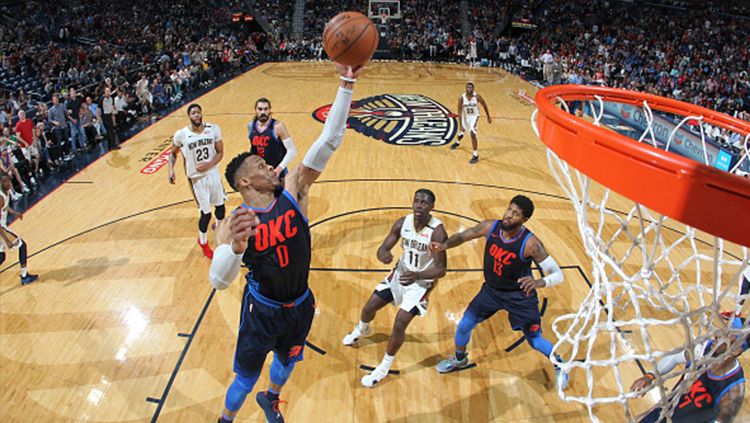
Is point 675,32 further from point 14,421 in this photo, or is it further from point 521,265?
point 14,421

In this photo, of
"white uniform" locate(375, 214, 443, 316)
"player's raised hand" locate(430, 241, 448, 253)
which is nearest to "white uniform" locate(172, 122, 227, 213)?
"white uniform" locate(375, 214, 443, 316)

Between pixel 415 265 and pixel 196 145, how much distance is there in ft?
10.1

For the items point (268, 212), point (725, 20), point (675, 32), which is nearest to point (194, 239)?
point (268, 212)

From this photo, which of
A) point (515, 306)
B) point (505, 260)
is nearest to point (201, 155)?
point (505, 260)

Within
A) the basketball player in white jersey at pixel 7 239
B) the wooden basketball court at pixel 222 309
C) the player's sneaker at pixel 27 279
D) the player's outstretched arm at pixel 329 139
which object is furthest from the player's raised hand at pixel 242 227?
the player's sneaker at pixel 27 279

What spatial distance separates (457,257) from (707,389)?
3350mm

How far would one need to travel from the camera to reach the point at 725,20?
21.3 metres

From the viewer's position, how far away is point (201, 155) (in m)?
5.79

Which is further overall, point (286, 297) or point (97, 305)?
point (97, 305)

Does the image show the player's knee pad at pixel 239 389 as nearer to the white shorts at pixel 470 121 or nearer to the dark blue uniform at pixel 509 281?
the dark blue uniform at pixel 509 281

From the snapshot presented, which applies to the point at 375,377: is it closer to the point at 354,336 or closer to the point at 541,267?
the point at 354,336

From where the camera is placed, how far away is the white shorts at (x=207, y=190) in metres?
5.87

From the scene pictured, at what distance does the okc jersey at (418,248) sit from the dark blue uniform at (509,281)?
18.4 inches

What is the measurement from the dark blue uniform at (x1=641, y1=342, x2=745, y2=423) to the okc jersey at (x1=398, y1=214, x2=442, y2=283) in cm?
190
